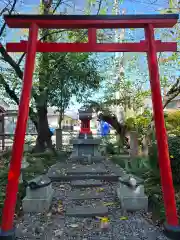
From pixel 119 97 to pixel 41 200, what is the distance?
28.1 feet

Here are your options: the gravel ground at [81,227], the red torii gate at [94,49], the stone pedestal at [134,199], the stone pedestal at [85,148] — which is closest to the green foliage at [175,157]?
the stone pedestal at [134,199]

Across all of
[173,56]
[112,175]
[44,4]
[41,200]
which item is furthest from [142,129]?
[41,200]

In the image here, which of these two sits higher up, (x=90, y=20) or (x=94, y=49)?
(x=90, y=20)

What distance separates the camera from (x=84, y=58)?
28.7ft

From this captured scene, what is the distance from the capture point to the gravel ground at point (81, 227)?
134 inches

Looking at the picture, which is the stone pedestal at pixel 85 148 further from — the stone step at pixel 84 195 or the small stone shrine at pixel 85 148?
the stone step at pixel 84 195

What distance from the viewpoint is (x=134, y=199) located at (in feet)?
14.3

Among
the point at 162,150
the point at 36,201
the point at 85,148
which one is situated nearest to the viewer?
the point at 162,150

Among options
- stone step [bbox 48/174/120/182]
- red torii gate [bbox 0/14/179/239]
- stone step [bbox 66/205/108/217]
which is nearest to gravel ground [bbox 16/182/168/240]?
stone step [bbox 66/205/108/217]

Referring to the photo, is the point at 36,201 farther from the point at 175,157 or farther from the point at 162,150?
the point at 175,157

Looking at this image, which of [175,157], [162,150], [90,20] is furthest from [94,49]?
[175,157]

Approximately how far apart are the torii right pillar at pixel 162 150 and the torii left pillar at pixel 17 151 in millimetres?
1754

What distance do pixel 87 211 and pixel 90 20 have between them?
3027 mm

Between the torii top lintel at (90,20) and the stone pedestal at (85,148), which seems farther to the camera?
the stone pedestal at (85,148)
